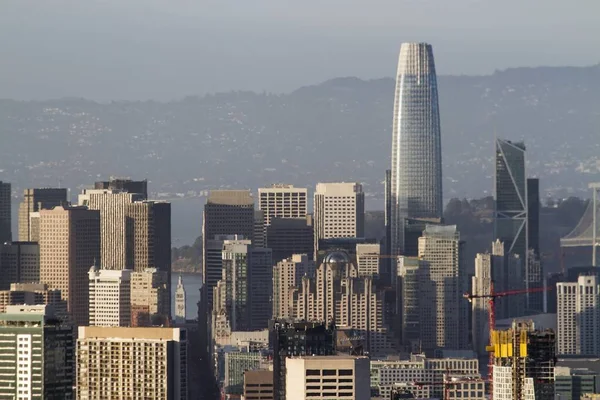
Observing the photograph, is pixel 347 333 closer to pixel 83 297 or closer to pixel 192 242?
pixel 83 297

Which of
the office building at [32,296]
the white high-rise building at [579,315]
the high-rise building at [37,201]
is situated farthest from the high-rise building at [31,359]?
the high-rise building at [37,201]

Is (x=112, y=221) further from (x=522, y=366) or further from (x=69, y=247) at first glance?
(x=522, y=366)

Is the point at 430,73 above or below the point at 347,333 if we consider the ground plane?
above

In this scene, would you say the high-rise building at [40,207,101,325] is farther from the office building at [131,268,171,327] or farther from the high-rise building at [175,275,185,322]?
the high-rise building at [175,275,185,322]

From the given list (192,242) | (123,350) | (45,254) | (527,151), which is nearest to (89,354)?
(123,350)

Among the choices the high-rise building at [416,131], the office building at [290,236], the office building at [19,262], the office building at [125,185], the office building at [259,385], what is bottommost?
the office building at [259,385]

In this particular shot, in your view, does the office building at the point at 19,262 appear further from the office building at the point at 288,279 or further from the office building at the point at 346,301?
the office building at the point at 346,301
